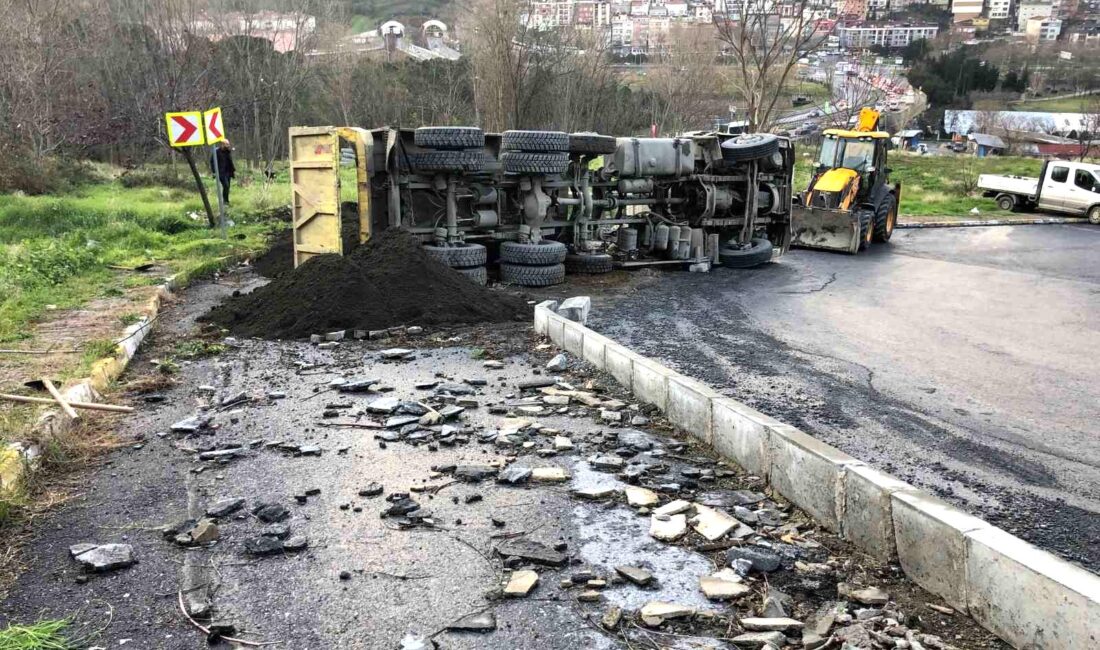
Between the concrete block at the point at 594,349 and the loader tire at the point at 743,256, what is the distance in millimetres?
8276

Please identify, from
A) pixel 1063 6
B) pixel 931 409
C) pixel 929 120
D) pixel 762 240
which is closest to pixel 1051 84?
pixel 929 120

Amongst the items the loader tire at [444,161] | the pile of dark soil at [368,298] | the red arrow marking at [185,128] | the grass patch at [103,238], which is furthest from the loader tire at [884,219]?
the red arrow marking at [185,128]

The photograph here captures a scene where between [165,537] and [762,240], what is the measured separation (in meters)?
13.6

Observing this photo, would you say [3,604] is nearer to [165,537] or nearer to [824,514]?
[165,537]

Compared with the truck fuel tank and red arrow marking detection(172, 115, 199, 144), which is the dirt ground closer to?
the truck fuel tank

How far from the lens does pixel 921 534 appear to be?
3.73 meters

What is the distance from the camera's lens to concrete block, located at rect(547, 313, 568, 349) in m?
8.35

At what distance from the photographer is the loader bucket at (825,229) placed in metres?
18.9

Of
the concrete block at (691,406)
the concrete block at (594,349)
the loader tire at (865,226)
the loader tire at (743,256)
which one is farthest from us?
the loader tire at (865,226)

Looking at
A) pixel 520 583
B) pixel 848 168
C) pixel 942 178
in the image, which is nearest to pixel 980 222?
pixel 848 168

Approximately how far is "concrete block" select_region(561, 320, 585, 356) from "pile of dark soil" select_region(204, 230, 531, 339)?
5.72 ft

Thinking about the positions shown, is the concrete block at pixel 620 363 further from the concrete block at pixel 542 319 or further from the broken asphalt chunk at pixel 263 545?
the broken asphalt chunk at pixel 263 545

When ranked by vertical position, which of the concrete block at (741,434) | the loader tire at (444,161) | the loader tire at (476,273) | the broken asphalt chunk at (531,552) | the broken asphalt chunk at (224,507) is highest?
the loader tire at (444,161)

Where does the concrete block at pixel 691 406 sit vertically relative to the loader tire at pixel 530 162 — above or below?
below
